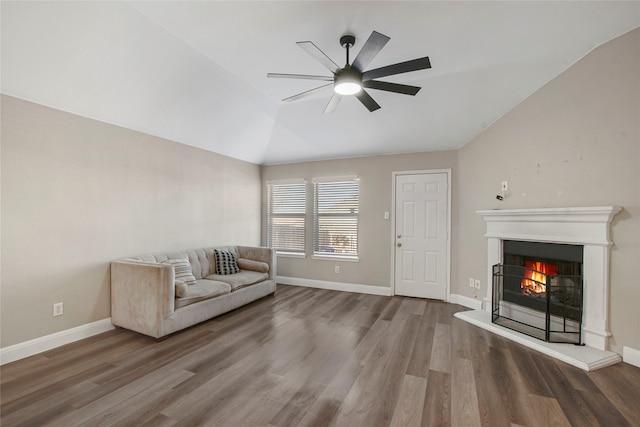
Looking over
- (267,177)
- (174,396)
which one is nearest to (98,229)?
(174,396)

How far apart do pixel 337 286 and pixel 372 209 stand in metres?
1.60

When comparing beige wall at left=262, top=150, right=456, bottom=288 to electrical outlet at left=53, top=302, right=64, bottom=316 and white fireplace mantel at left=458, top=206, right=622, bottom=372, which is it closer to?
white fireplace mantel at left=458, top=206, right=622, bottom=372

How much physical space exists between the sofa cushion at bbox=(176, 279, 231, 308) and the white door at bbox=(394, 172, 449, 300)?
115 inches

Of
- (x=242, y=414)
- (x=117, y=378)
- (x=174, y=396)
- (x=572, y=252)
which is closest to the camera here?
(x=242, y=414)

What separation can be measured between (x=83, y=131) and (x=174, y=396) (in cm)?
298

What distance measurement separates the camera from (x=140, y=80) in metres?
3.18

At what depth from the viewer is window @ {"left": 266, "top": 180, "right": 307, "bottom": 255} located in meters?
5.89

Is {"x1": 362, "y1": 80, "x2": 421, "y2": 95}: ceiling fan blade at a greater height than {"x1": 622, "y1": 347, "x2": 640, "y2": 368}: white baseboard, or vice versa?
{"x1": 362, "y1": 80, "x2": 421, "y2": 95}: ceiling fan blade

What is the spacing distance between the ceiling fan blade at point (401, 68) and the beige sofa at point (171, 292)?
9.40ft

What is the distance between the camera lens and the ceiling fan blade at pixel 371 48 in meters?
1.96

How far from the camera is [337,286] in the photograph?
5453mm

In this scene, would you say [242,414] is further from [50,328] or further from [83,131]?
[83,131]

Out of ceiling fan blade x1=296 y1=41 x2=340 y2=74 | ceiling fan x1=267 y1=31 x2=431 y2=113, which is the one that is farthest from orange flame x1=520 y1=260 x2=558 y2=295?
ceiling fan blade x1=296 y1=41 x2=340 y2=74

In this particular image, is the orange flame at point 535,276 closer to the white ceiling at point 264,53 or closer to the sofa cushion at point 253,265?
the white ceiling at point 264,53
